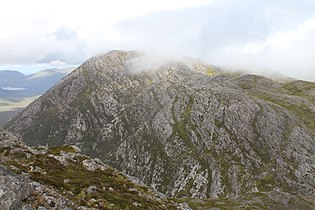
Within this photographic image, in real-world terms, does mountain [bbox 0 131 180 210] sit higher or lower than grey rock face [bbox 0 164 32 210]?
lower

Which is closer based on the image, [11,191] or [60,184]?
[11,191]

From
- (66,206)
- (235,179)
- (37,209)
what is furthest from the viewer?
(235,179)

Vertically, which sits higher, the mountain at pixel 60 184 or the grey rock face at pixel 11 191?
the grey rock face at pixel 11 191

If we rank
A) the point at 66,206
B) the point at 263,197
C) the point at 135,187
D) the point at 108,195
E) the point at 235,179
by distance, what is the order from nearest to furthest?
the point at 66,206, the point at 108,195, the point at 135,187, the point at 263,197, the point at 235,179

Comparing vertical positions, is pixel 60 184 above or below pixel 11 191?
below

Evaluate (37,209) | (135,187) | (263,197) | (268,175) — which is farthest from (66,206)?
(268,175)

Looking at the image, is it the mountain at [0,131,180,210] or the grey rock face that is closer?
the grey rock face

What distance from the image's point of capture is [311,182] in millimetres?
183750

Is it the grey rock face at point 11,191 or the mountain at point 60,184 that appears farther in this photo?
the mountain at point 60,184

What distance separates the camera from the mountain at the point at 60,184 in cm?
2209

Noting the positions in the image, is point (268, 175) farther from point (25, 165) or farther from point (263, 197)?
point (25, 165)

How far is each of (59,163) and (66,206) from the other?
87.9 feet

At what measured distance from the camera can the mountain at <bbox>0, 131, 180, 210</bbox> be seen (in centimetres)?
2209

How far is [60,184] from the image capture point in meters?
37.8
